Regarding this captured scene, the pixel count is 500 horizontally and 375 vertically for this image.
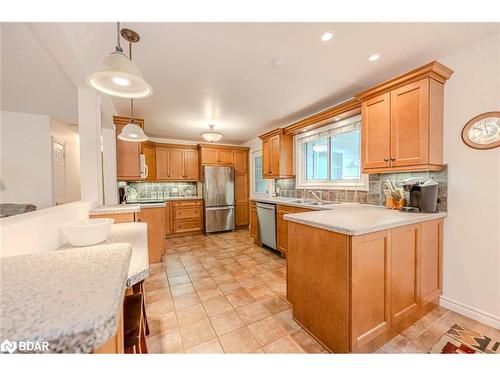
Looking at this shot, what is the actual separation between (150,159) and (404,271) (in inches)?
186

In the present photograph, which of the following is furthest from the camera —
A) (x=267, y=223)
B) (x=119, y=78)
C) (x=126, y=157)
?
(x=267, y=223)

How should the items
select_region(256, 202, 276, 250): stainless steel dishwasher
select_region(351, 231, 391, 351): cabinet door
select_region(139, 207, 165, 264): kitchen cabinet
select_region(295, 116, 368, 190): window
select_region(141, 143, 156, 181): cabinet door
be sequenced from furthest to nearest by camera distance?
select_region(141, 143, 156, 181): cabinet door < select_region(256, 202, 276, 250): stainless steel dishwasher < select_region(139, 207, 165, 264): kitchen cabinet < select_region(295, 116, 368, 190): window < select_region(351, 231, 391, 351): cabinet door

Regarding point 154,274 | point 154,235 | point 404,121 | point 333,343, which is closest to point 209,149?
point 154,235

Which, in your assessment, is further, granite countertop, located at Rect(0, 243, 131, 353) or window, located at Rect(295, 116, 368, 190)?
window, located at Rect(295, 116, 368, 190)

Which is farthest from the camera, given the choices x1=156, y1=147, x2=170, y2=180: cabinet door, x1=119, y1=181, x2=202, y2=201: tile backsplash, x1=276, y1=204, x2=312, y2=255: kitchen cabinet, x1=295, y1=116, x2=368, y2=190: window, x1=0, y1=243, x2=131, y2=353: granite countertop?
x1=156, y1=147, x2=170, y2=180: cabinet door

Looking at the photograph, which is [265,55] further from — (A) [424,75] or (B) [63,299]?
(B) [63,299]

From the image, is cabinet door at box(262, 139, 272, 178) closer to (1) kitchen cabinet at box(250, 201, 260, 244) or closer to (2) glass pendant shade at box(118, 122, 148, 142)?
(1) kitchen cabinet at box(250, 201, 260, 244)

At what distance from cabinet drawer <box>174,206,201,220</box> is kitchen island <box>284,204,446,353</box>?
3523 mm

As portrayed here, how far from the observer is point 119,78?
1070mm

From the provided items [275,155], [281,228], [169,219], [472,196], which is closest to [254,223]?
[281,228]

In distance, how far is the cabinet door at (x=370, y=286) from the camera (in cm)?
127

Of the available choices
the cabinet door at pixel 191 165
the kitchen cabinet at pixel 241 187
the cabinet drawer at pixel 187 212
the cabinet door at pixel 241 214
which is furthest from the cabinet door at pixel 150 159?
the cabinet door at pixel 241 214

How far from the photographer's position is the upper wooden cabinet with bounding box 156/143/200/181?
4.69 m

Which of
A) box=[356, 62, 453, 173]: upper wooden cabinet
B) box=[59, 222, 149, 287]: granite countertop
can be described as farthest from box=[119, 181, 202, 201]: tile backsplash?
box=[356, 62, 453, 173]: upper wooden cabinet
